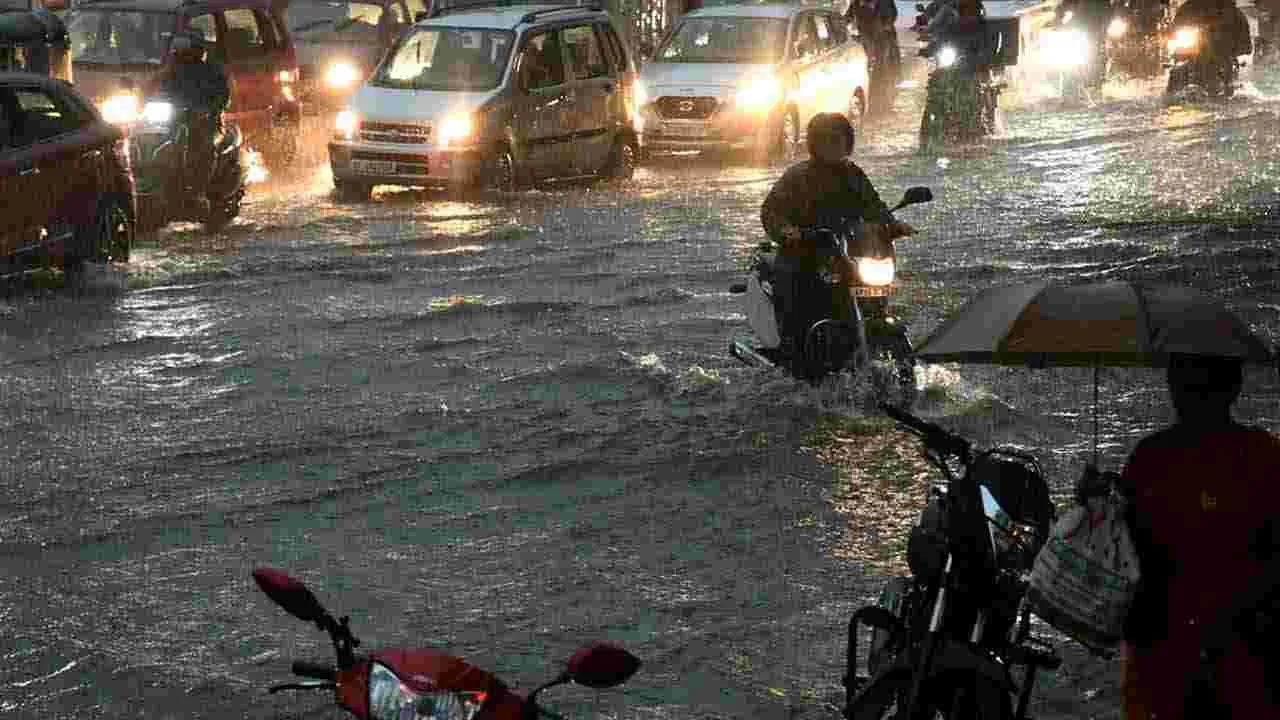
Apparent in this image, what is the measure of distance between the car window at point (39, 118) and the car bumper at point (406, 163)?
490 cm

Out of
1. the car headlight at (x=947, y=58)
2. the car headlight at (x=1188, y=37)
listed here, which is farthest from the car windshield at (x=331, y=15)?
the car headlight at (x=1188, y=37)

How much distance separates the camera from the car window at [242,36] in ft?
81.3

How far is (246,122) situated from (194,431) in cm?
1344

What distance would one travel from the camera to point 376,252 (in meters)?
19.1

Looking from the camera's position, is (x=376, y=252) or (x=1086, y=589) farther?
(x=376, y=252)

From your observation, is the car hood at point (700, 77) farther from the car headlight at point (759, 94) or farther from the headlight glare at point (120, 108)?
the headlight glare at point (120, 108)

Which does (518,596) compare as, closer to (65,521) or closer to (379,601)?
(379,601)

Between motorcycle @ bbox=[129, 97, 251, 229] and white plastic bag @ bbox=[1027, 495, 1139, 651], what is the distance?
1624cm

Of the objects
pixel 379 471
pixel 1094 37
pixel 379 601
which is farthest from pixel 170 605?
pixel 1094 37

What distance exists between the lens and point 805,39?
Result: 27.6 m

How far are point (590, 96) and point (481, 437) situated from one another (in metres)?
13.2

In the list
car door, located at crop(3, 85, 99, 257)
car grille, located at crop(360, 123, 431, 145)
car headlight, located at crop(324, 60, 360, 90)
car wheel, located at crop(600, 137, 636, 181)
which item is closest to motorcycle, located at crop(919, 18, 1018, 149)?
car wheel, located at crop(600, 137, 636, 181)

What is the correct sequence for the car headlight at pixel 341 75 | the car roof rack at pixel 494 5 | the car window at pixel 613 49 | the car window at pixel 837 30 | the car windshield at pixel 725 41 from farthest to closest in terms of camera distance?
the car headlight at pixel 341 75 → the car window at pixel 837 30 → the car windshield at pixel 725 41 → the car window at pixel 613 49 → the car roof rack at pixel 494 5

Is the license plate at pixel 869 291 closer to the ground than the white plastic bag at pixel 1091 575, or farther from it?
closer to the ground
